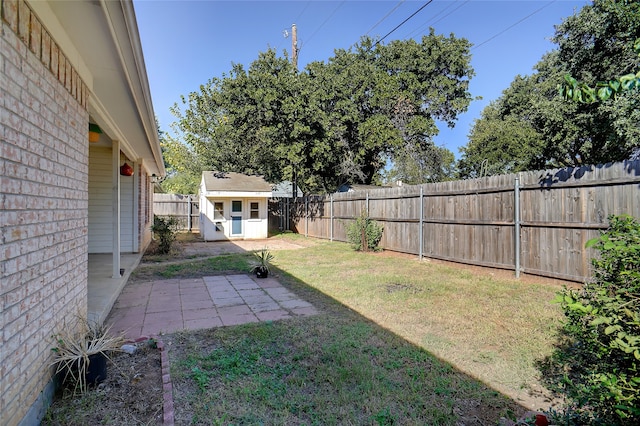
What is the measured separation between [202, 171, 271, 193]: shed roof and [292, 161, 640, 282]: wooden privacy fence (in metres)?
6.73

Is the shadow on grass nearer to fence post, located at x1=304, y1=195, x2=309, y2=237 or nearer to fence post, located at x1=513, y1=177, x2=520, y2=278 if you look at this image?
fence post, located at x1=513, y1=177, x2=520, y2=278

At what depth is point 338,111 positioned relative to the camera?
1565 cm

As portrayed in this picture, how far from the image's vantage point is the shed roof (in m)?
13.8

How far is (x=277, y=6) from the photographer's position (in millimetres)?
12484

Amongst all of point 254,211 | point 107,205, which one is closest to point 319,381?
point 107,205

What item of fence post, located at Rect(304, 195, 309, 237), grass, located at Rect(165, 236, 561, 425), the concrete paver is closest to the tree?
fence post, located at Rect(304, 195, 309, 237)

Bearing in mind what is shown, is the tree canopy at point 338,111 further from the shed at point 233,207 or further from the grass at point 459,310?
the grass at point 459,310

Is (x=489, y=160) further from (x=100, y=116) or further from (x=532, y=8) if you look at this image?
(x=100, y=116)

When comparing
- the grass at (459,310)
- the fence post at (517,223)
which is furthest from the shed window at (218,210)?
the fence post at (517,223)

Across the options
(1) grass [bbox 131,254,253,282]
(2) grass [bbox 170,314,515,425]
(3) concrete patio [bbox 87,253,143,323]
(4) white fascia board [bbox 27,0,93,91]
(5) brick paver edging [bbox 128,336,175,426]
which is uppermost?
(4) white fascia board [bbox 27,0,93,91]

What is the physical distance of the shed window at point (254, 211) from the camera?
15.0 meters

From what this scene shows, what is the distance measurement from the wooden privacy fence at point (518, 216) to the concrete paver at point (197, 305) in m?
4.18

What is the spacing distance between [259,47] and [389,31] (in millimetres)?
6876

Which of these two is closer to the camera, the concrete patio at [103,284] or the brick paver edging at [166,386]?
the brick paver edging at [166,386]
